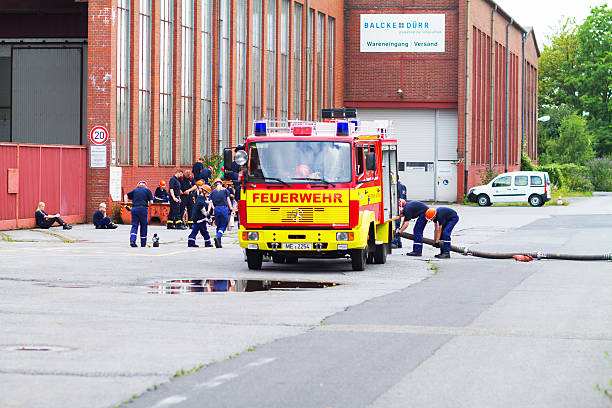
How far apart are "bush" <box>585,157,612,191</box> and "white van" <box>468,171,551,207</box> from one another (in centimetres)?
3394

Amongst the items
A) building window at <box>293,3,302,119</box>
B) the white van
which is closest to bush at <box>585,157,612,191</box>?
the white van

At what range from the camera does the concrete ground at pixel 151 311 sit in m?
8.78

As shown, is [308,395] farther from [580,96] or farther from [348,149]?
[580,96]

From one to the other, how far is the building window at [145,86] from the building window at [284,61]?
46.8 feet

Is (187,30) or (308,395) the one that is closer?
(308,395)

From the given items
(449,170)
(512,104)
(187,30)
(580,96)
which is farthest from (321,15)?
(580,96)

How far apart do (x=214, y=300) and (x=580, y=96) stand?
100002 mm

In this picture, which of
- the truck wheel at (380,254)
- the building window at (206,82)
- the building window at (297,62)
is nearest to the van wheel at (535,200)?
the building window at (297,62)

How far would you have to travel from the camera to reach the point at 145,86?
3700 cm

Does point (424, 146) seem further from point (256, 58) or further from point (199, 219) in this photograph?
point (199, 219)

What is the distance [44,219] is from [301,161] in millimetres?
13673

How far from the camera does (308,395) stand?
803 centimetres

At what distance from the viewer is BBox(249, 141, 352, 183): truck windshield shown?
19.4 m

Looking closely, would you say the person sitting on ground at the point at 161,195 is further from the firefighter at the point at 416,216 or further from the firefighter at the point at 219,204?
the firefighter at the point at 416,216
